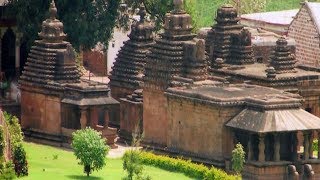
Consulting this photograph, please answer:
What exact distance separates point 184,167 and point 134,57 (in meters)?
11.5

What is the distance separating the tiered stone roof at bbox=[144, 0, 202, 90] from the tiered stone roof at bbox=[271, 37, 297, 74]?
3.91 metres

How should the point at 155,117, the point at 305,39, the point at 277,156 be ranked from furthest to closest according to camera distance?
the point at 305,39 < the point at 155,117 < the point at 277,156

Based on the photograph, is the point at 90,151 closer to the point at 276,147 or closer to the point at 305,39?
the point at 276,147

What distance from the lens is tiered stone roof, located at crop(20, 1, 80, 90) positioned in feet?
232

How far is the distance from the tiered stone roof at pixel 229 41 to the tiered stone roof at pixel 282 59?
2.02m

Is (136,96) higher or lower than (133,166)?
higher

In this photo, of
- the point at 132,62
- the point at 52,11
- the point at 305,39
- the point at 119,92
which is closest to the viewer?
the point at 52,11

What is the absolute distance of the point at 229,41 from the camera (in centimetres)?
7525

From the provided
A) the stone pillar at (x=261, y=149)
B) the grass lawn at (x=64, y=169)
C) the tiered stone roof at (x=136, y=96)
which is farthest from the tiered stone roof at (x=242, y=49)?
the stone pillar at (x=261, y=149)

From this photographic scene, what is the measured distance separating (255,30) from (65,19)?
14200 mm

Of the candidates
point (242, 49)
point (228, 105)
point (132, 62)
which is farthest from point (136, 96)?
point (228, 105)

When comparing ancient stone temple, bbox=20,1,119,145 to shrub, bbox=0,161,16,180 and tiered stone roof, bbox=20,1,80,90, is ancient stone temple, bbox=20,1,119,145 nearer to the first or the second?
tiered stone roof, bbox=20,1,80,90

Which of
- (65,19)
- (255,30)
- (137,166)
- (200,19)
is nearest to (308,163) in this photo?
(137,166)

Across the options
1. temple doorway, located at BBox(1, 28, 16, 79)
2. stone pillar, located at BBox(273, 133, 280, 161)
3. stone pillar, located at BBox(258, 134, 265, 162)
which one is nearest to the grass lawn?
stone pillar, located at BBox(258, 134, 265, 162)
